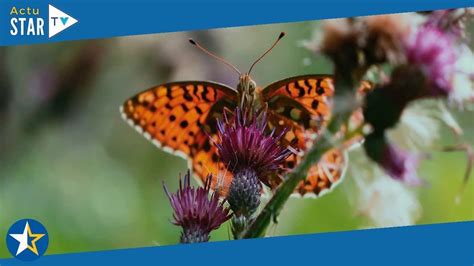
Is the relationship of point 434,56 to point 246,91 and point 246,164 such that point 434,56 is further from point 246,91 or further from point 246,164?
point 246,164

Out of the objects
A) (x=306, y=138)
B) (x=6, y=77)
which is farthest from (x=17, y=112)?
(x=306, y=138)

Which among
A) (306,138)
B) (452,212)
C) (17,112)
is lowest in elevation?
(452,212)

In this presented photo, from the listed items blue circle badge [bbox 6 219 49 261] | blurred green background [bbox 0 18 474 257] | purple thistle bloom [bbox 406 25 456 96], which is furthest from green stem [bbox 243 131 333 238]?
blue circle badge [bbox 6 219 49 261]

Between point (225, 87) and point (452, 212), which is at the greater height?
point (225, 87)

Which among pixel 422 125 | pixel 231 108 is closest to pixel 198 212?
pixel 231 108

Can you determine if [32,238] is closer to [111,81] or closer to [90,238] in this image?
[90,238]

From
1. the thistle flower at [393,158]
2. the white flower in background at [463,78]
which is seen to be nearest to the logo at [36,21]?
the thistle flower at [393,158]

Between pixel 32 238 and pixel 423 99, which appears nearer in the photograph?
pixel 423 99
